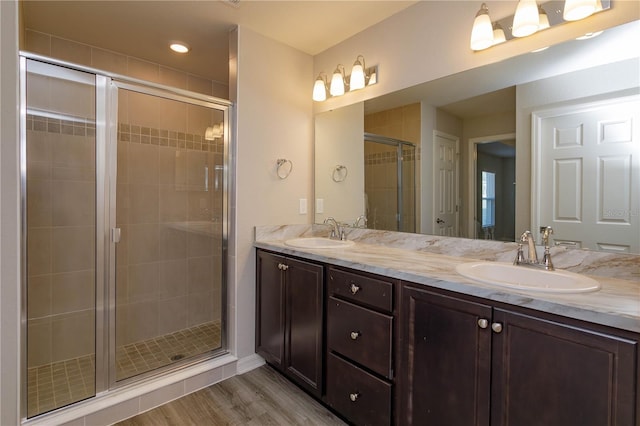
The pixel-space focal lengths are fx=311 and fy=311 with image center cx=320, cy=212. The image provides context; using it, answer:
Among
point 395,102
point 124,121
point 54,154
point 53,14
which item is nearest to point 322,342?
point 395,102

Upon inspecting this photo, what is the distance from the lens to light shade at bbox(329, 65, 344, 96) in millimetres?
2361

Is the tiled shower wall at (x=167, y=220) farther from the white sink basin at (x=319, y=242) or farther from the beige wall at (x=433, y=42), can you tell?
the beige wall at (x=433, y=42)

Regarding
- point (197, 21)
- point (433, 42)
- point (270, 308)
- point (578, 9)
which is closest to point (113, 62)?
point (197, 21)

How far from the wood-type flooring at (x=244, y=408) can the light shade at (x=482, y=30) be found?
2.17 metres

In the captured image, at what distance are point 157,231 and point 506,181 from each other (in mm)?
2286

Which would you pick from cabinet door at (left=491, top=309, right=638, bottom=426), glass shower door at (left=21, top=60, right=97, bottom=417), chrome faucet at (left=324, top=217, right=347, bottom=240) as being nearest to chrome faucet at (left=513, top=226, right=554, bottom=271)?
cabinet door at (left=491, top=309, right=638, bottom=426)

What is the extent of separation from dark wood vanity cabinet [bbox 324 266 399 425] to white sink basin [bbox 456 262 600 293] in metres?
0.38

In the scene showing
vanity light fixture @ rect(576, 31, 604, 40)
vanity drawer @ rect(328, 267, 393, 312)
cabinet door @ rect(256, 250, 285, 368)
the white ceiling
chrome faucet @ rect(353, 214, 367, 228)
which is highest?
the white ceiling

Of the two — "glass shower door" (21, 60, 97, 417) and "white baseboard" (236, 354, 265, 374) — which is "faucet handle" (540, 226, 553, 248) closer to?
"white baseboard" (236, 354, 265, 374)

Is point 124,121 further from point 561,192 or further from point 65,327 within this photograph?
point 561,192

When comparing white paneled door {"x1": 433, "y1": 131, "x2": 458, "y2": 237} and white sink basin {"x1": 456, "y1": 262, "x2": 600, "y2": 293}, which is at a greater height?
white paneled door {"x1": 433, "y1": 131, "x2": 458, "y2": 237}

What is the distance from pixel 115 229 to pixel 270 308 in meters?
1.08

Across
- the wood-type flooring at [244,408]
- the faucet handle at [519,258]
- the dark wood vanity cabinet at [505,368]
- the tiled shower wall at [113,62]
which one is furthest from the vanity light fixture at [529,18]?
the tiled shower wall at [113,62]

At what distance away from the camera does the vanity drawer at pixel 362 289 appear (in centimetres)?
145
